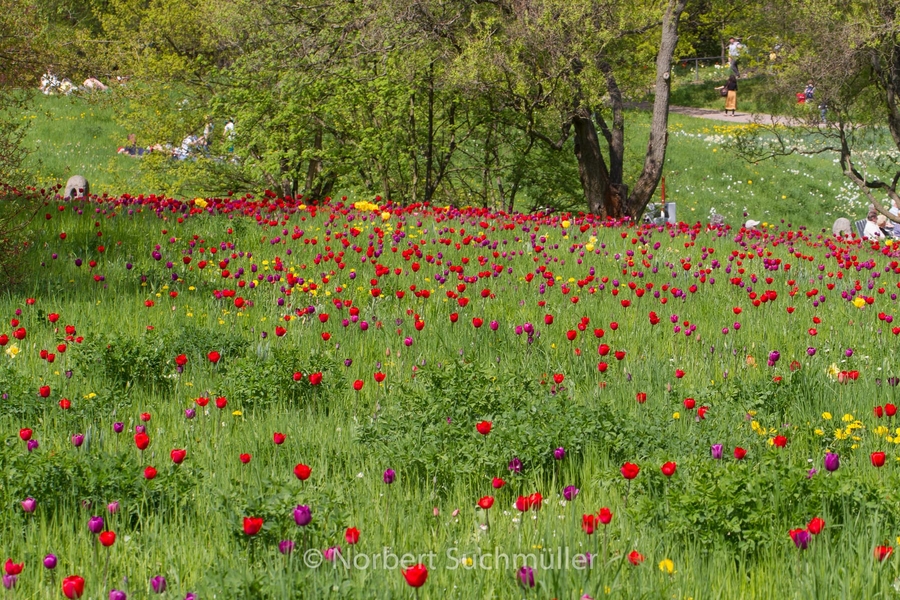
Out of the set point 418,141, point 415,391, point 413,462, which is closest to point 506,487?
point 413,462

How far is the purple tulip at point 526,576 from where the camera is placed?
8.24 feet

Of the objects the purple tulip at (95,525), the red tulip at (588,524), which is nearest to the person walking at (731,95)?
the red tulip at (588,524)

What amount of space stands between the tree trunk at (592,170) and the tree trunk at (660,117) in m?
0.50

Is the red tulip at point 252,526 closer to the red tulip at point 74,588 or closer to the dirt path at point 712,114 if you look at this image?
the red tulip at point 74,588

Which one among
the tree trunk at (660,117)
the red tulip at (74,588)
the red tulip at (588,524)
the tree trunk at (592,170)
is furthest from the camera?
the tree trunk at (592,170)

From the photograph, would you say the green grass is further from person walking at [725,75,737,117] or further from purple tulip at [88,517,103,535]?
person walking at [725,75,737,117]

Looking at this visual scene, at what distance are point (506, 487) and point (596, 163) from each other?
12297 millimetres

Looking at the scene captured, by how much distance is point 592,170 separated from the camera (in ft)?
51.1

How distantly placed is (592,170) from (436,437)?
39.5 ft

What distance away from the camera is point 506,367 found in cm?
540

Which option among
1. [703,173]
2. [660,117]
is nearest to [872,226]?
[660,117]

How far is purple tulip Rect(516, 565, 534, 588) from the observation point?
251cm

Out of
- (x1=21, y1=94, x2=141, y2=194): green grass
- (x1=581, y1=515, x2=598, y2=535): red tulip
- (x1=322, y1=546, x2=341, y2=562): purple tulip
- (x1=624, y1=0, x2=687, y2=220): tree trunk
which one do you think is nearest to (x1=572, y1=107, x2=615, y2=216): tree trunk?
(x1=624, y1=0, x2=687, y2=220): tree trunk

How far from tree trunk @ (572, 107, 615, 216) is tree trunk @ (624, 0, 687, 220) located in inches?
19.7
